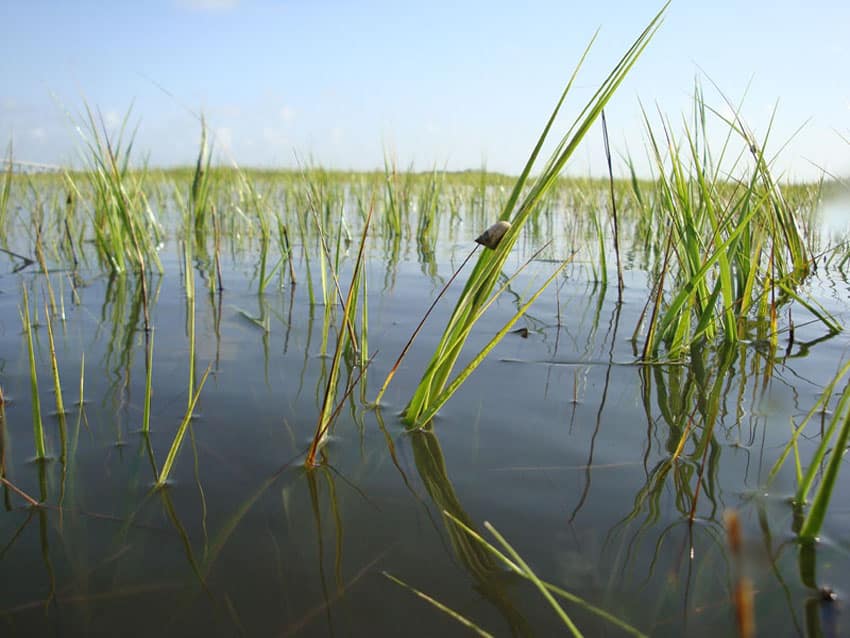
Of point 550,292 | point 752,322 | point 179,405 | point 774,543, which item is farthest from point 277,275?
point 774,543

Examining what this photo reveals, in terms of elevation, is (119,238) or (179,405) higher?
(119,238)

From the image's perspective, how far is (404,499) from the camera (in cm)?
107

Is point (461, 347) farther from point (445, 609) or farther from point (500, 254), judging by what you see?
point (445, 609)

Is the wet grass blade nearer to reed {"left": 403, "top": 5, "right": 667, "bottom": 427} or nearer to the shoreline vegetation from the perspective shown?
the shoreline vegetation

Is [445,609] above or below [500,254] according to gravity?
below

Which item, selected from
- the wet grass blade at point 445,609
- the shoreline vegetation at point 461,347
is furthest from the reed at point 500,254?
the wet grass blade at point 445,609

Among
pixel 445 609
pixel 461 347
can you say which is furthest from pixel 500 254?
pixel 445 609

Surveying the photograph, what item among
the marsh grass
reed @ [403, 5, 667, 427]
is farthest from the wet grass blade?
the marsh grass

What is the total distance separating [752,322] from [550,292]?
882 mm

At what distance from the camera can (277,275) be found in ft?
10.3

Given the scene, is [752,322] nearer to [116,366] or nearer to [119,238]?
[116,366]

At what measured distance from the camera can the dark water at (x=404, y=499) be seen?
0.81 m

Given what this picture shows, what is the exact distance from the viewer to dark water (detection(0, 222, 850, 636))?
0.81 m

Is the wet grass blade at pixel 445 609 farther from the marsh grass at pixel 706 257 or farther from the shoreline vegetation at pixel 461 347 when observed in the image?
the marsh grass at pixel 706 257
